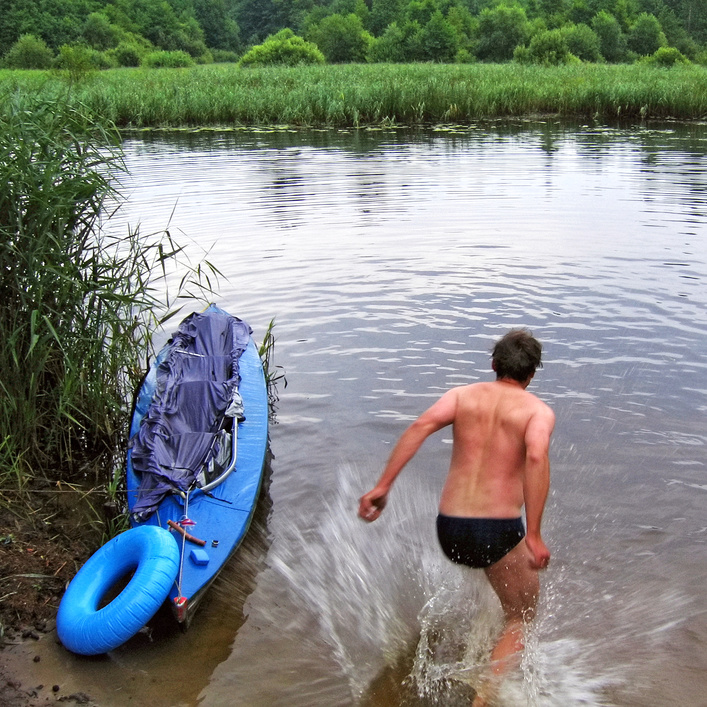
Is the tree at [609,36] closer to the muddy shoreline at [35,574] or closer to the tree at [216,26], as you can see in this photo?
the tree at [216,26]

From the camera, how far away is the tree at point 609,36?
68.7 m

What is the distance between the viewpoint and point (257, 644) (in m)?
4.51

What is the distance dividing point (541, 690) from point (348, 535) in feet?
6.34

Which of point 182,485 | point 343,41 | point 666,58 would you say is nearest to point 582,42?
point 666,58

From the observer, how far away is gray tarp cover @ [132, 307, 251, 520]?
5.51 m

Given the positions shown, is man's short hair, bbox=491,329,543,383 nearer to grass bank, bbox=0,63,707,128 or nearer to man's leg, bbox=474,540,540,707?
man's leg, bbox=474,540,540,707

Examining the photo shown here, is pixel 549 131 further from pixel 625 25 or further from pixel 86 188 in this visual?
pixel 625 25

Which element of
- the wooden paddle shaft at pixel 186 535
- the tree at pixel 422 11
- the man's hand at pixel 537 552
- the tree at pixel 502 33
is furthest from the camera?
the tree at pixel 422 11

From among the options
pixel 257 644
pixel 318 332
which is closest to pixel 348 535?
pixel 257 644

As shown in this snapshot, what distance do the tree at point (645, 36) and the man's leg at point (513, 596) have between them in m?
78.1

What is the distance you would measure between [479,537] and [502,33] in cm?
6985

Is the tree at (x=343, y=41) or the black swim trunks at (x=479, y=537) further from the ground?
the tree at (x=343, y=41)

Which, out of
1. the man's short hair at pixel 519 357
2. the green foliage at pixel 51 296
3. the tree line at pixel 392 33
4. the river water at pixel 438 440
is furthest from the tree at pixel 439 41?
the man's short hair at pixel 519 357

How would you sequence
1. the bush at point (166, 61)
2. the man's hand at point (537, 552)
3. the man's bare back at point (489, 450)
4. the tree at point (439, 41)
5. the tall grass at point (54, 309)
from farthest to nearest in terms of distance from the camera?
the tree at point (439, 41) < the bush at point (166, 61) < the tall grass at point (54, 309) < the man's bare back at point (489, 450) < the man's hand at point (537, 552)
